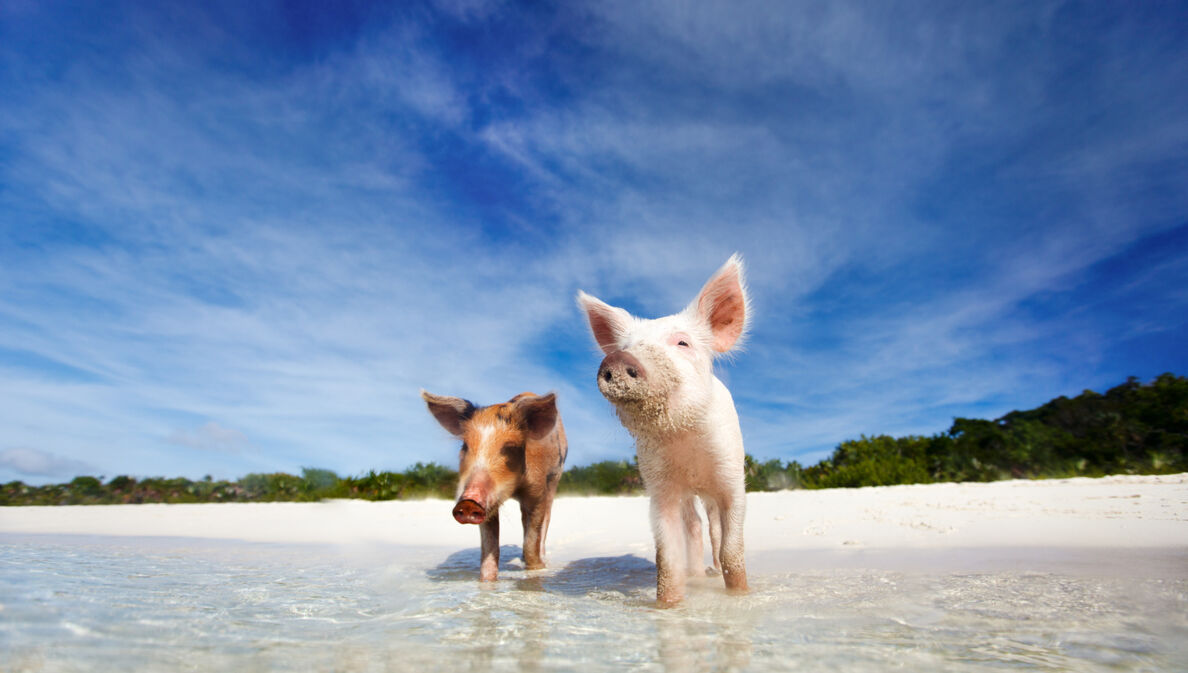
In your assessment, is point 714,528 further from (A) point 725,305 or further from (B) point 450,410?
(B) point 450,410

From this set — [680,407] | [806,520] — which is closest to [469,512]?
[680,407]

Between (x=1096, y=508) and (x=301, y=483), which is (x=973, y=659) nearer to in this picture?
(x=1096, y=508)

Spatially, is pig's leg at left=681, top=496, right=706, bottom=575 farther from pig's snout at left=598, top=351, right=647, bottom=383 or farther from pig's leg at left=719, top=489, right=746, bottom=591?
pig's snout at left=598, top=351, right=647, bottom=383

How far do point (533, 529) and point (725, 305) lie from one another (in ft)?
10.3

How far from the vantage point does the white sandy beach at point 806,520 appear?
6551 millimetres

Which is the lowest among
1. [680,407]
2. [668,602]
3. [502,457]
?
[668,602]

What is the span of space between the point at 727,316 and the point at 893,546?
371cm

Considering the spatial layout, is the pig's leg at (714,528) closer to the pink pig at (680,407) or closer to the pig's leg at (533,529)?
the pink pig at (680,407)

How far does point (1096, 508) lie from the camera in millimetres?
7629

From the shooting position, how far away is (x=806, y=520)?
8812 mm

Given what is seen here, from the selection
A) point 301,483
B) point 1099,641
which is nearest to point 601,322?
point 1099,641

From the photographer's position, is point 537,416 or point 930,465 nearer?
point 537,416

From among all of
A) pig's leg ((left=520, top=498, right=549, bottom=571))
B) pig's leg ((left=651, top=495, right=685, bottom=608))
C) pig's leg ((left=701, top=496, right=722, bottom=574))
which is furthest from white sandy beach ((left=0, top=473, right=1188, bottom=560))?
pig's leg ((left=651, top=495, right=685, bottom=608))

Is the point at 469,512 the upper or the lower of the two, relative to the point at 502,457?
lower
